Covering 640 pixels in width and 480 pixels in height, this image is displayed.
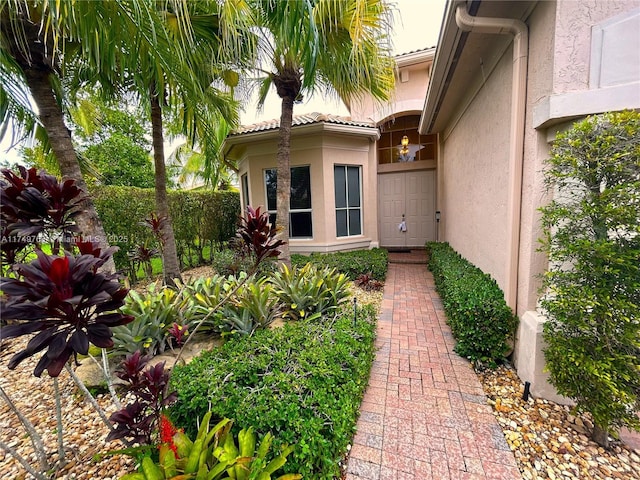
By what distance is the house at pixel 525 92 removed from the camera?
7.75ft

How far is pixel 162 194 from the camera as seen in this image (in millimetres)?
5504

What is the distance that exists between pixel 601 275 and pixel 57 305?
365 cm

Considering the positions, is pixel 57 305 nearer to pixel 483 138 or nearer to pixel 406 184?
pixel 483 138

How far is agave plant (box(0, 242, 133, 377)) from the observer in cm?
132

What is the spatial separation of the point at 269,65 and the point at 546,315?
596 cm

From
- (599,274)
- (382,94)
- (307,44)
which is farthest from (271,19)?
(599,274)

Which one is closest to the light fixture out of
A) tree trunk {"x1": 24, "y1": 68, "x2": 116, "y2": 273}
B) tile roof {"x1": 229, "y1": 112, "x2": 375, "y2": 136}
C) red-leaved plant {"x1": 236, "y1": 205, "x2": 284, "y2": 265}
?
tile roof {"x1": 229, "y1": 112, "x2": 375, "y2": 136}

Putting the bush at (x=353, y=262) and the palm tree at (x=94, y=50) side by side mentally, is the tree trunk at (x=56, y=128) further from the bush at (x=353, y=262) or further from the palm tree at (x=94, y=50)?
the bush at (x=353, y=262)

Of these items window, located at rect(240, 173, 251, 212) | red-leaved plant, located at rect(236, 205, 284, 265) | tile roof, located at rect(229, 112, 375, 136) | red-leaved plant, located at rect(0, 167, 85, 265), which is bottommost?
red-leaved plant, located at rect(236, 205, 284, 265)

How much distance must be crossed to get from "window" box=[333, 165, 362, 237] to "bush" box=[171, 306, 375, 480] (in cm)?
561

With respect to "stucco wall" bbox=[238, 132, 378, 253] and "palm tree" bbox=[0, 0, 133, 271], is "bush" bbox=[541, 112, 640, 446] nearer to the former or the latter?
"palm tree" bbox=[0, 0, 133, 271]

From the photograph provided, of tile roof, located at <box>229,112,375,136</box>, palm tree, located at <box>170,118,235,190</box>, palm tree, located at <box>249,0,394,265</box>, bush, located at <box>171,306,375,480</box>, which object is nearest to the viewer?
bush, located at <box>171,306,375,480</box>

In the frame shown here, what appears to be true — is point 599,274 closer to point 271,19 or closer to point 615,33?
point 615,33

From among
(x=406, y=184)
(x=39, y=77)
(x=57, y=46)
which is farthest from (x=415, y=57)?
(x=39, y=77)
